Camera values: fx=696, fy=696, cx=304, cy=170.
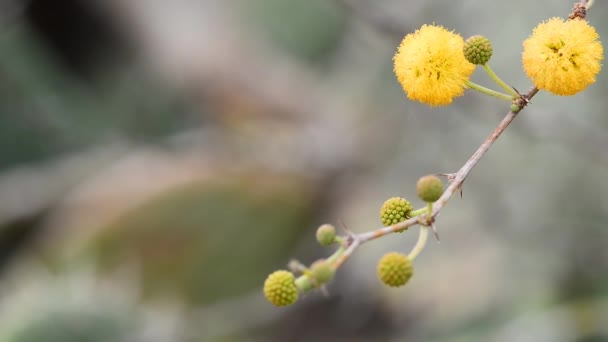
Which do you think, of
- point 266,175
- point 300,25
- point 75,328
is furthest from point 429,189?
Result: point 300,25

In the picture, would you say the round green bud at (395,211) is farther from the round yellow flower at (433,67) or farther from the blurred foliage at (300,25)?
the blurred foliage at (300,25)

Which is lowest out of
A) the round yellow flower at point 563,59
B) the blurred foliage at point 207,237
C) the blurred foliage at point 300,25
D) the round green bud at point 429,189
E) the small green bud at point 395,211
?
the round green bud at point 429,189

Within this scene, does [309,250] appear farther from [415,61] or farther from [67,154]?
[415,61]

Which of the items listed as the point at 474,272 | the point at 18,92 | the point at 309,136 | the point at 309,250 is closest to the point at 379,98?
the point at 309,136

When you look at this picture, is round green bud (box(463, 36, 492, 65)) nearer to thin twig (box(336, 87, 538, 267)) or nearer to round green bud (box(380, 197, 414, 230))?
thin twig (box(336, 87, 538, 267))

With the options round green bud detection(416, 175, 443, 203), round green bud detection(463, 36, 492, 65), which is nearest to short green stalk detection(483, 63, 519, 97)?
round green bud detection(463, 36, 492, 65)

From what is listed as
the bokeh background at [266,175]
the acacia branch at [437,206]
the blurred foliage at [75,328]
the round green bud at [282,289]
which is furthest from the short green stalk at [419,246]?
the blurred foliage at [75,328]
